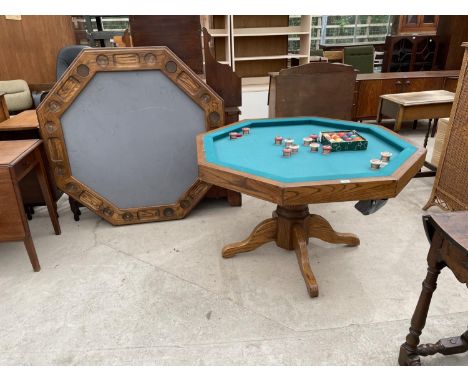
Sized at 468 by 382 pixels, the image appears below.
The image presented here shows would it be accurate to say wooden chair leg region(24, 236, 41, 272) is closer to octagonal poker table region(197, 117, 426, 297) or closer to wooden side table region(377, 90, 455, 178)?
octagonal poker table region(197, 117, 426, 297)

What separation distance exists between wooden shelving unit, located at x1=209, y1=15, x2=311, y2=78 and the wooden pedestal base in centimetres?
333

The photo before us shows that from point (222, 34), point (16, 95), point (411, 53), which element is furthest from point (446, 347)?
point (411, 53)

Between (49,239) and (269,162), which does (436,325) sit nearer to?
(269,162)

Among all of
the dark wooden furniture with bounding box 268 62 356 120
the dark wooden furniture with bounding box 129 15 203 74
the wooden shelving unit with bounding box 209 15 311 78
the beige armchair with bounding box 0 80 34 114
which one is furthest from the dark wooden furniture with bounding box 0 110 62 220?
the wooden shelving unit with bounding box 209 15 311 78

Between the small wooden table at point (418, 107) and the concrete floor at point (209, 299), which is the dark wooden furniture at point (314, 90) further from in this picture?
the concrete floor at point (209, 299)

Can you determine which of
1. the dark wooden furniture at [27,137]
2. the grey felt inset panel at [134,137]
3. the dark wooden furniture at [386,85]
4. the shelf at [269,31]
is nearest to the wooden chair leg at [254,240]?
the grey felt inset panel at [134,137]

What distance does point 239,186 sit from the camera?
1.69m

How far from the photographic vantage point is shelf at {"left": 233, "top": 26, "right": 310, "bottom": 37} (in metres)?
5.00

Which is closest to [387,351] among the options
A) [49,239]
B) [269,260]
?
[269,260]

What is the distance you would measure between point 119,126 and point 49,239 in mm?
993

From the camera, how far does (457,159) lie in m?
2.57

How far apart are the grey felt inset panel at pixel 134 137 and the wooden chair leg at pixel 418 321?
1780mm

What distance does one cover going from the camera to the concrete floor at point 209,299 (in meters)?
1.65

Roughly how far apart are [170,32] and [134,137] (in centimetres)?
102
